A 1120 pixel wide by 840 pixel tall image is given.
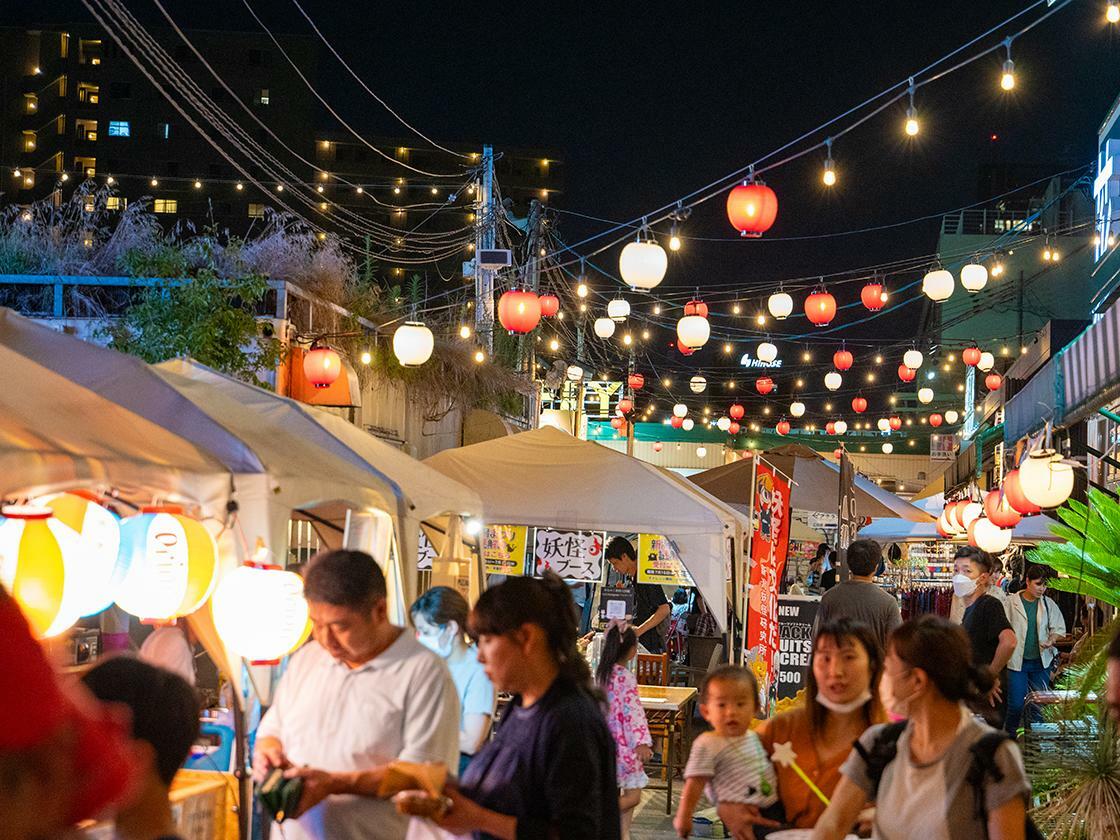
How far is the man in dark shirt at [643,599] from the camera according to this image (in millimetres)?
12377

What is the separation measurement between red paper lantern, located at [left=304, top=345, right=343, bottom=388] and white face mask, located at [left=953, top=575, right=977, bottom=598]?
8567mm

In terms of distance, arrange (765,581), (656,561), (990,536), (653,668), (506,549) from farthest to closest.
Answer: (990,536)
(653,668)
(765,581)
(506,549)
(656,561)

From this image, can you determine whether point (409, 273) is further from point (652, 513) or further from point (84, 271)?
point (652, 513)

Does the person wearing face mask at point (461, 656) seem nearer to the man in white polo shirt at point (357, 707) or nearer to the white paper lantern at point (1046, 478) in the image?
the man in white polo shirt at point (357, 707)

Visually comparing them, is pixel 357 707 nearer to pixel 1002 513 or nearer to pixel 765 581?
pixel 765 581

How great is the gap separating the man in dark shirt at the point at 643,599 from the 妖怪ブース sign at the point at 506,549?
0.91 metres

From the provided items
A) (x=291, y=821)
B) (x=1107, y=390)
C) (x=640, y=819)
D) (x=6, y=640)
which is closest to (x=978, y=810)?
(x=291, y=821)

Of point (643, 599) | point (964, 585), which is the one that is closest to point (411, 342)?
point (643, 599)

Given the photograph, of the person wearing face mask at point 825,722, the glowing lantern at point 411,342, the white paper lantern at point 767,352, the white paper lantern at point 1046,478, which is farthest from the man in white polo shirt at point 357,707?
the white paper lantern at point 767,352

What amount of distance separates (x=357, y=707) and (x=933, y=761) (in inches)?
71.4

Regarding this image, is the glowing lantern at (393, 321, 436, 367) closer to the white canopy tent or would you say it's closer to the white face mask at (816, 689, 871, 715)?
the white canopy tent

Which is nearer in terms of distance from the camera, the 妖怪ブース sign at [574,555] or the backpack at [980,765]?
the backpack at [980,765]

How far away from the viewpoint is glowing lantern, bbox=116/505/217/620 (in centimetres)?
659

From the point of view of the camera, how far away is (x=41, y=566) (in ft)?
18.6
